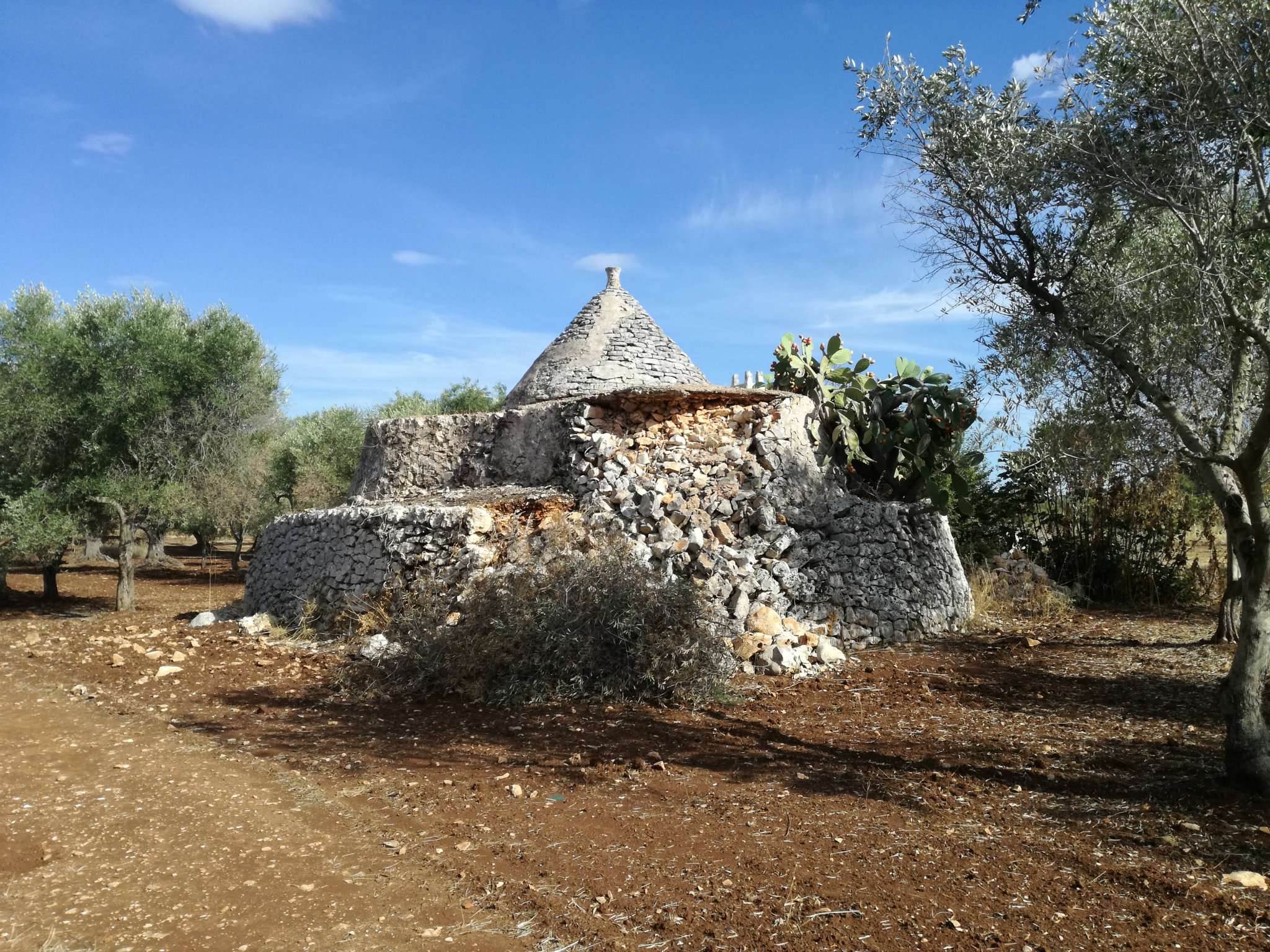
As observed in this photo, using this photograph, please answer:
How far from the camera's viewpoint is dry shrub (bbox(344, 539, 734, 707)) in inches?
307

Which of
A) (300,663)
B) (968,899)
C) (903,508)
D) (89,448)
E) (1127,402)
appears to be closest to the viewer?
(968,899)

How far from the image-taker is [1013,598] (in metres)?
12.8

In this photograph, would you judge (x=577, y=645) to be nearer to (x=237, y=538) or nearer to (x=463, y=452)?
(x=463, y=452)

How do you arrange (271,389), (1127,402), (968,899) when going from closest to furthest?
(968,899) → (1127,402) → (271,389)

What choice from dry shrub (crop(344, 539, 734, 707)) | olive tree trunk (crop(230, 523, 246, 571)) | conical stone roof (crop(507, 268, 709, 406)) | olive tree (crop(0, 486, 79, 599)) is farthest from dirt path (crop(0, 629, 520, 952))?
olive tree trunk (crop(230, 523, 246, 571))

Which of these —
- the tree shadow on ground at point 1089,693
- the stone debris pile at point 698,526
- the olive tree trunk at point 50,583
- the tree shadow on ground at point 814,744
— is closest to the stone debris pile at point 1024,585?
the stone debris pile at point 698,526

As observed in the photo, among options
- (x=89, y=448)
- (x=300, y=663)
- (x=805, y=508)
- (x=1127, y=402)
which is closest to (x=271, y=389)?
(x=89, y=448)

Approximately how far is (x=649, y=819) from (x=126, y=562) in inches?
559

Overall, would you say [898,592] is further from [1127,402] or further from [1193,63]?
[1193,63]

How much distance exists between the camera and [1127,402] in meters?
6.43

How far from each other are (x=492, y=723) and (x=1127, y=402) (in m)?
5.75

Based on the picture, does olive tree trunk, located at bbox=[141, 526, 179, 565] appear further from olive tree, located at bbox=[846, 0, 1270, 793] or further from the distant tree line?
olive tree, located at bbox=[846, 0, 1270, 793]

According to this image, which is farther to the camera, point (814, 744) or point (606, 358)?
point (606, 358)

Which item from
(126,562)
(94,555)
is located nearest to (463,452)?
(126,562)
